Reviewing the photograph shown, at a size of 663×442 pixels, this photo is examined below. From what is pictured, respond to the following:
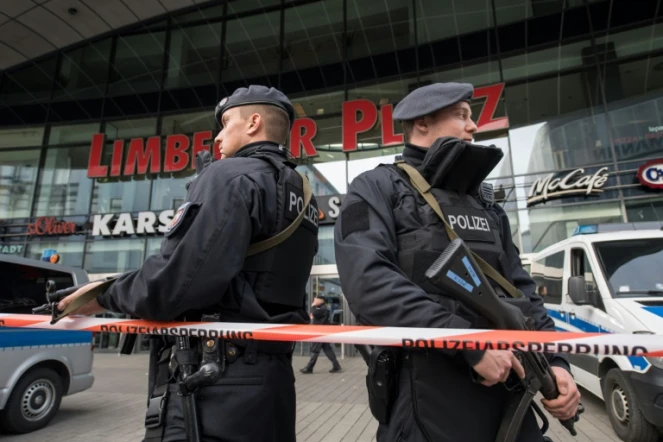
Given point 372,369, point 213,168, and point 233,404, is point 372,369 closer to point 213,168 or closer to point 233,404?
point 233,404

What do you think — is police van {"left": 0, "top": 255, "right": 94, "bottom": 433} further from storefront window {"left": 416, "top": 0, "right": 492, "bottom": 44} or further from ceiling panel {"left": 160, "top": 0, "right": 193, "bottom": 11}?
ceiling panel {"left": 160, "top": 0, "right": 193, "bottom": 11}

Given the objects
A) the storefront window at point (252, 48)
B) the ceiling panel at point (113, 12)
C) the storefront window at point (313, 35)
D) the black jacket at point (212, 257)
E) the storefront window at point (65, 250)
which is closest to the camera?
the black jacket at point (212, 257)

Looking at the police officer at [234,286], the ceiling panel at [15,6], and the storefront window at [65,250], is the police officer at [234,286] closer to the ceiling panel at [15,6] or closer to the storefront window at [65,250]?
the storefront window at [65,250]

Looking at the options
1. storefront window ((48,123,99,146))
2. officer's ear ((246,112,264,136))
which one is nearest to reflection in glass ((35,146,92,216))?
storefront window ((48,123,99,146))

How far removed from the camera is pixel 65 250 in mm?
15102

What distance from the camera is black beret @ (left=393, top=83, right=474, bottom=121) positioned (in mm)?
1648

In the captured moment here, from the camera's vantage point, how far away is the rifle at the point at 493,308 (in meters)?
1.13

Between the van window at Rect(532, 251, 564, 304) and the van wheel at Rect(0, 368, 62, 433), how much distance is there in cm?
625

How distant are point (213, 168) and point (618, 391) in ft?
15.2

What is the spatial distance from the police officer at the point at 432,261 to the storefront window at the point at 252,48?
1445 cm

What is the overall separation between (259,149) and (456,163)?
821 mm

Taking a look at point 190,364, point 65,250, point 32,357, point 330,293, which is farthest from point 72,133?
point 190,364

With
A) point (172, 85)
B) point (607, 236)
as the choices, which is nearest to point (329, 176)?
point (172, 85)

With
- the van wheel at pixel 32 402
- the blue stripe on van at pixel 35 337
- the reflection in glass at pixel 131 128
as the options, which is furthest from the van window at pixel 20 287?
the reflection in glass at pixel 131 128
